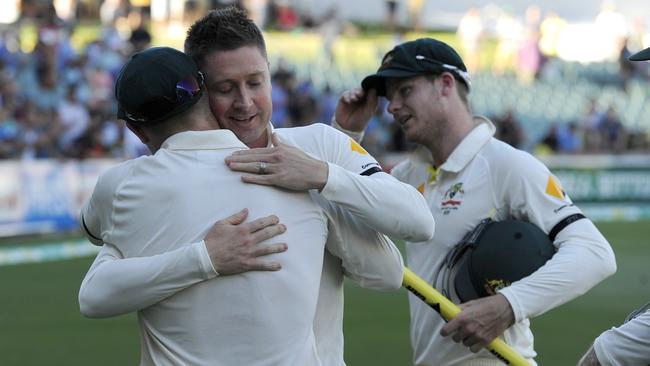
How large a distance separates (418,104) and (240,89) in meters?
1.61

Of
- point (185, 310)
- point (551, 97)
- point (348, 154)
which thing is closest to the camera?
point (185, 310)

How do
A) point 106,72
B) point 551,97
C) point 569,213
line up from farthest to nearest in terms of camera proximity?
point 551,97 → point 106,72 → point 569,213

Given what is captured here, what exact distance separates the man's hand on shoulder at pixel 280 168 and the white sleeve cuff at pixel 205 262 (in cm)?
24

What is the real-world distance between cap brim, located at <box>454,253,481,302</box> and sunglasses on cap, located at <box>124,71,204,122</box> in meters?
1.69

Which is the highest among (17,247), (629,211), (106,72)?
(106,72)

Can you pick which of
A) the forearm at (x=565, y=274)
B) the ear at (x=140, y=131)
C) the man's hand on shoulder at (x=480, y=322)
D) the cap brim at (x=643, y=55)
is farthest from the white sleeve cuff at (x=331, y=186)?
the forearm at (x=565, y=274)

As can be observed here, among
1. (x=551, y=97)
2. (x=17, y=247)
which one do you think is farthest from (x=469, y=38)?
(x=17, y=247)

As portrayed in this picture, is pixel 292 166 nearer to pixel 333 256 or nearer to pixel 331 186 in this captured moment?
pixel 331 186

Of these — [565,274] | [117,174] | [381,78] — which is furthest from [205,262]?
[381,78]

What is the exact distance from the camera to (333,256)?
3584 mm

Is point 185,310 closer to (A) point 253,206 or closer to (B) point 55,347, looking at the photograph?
(A) point 253,206

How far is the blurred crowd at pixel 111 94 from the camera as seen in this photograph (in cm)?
1822

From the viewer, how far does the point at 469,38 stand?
1345 inches

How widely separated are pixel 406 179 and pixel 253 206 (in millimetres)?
2132
